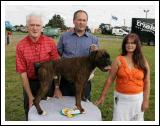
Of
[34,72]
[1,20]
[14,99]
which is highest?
[1,20]

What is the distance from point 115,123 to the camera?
14.2 ft

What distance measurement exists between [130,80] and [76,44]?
2.87 feet

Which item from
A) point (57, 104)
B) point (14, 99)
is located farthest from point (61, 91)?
point (14, 99)

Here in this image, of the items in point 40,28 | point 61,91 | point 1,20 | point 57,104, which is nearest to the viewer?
point 40,28

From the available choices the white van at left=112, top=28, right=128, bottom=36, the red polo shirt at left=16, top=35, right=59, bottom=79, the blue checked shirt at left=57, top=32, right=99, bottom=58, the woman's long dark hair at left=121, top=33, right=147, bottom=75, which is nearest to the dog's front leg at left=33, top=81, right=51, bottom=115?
the red polo shirt at left=16, top=35, right=59, bottom=79

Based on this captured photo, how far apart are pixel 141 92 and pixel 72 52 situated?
1080 millimetres

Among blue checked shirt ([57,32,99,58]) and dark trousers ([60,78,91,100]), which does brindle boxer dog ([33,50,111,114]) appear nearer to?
blue checked shirt ([57,32,99,58])

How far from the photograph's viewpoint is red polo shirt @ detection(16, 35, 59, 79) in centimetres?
404

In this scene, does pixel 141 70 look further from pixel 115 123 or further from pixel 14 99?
pixel 14 99

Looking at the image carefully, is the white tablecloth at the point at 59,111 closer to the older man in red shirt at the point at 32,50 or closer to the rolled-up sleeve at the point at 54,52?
the older man in red shirt at the point at 32,50

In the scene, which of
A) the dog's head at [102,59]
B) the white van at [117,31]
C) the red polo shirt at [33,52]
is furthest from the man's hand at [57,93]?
the white van at [117,31]

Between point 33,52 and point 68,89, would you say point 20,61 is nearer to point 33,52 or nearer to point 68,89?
point 33,52

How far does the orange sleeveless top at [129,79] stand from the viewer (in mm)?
4246

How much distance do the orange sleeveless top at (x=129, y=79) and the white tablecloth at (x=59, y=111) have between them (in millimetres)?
493
